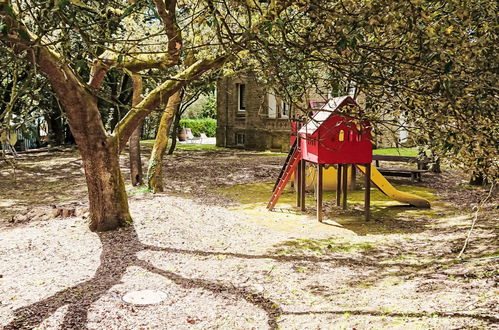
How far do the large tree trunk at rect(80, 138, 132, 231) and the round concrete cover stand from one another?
3.47 meters

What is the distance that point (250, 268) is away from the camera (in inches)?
322

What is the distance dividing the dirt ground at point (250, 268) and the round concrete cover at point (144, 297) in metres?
0.14

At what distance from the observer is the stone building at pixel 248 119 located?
35794 mm

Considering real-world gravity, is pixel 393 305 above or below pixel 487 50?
below

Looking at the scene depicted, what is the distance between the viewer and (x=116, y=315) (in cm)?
598

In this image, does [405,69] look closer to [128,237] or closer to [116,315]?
[116,315]

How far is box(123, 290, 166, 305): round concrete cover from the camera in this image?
6.45m

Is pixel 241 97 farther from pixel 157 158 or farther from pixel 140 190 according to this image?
pixel 140 190

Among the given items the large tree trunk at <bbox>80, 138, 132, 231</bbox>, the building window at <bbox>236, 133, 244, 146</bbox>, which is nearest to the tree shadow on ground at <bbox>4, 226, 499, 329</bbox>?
the large tree trunk at <bbox>80, 138, 132, 231</bbox>

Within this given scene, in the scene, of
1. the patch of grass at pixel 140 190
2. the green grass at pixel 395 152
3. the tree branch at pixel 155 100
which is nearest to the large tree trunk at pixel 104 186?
the tree branch at pixel 155 100

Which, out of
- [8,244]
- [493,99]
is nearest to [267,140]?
[8,244]

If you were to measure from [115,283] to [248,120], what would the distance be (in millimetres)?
31071

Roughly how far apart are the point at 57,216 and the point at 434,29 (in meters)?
9.54

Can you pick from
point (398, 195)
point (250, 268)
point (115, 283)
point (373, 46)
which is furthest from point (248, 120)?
point (373, 46)
